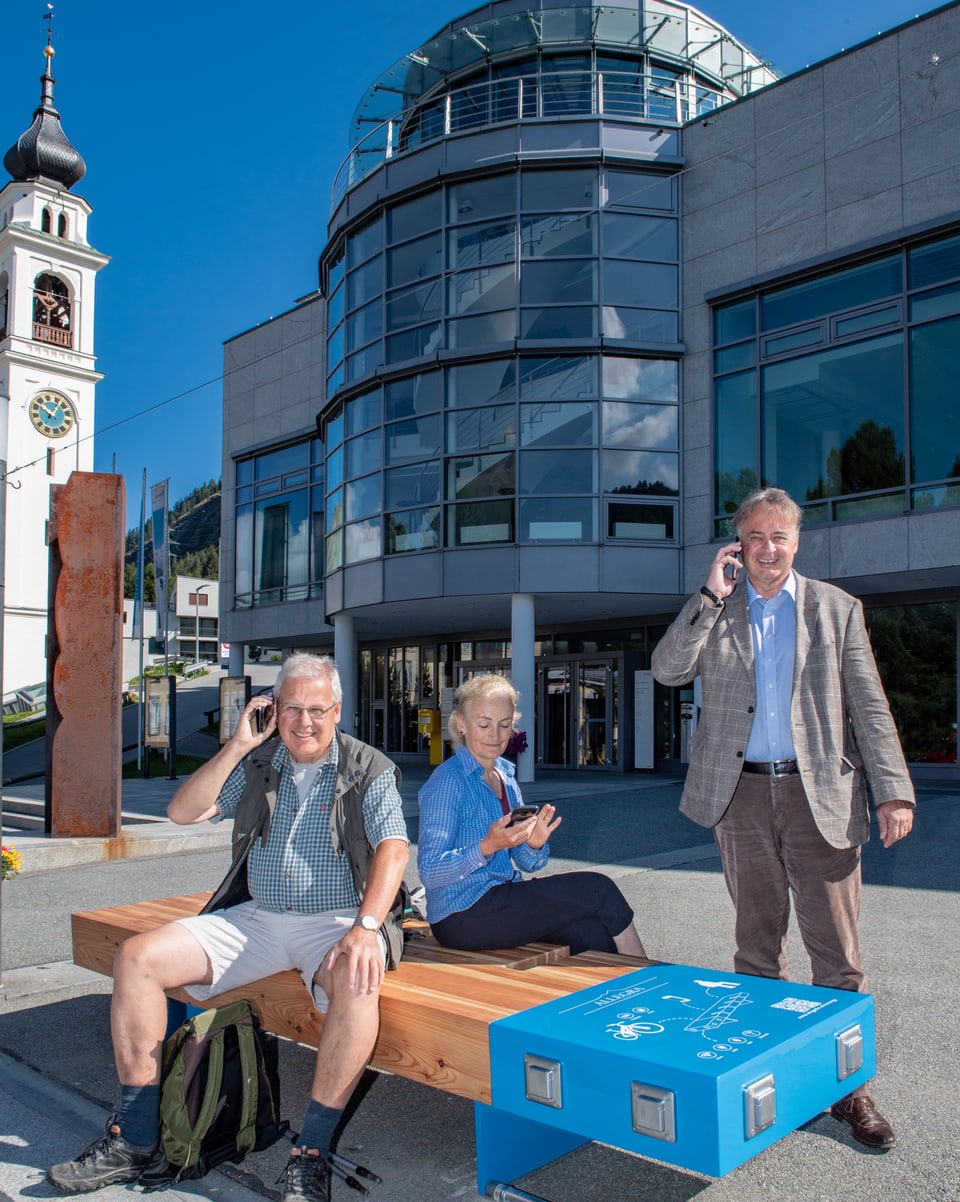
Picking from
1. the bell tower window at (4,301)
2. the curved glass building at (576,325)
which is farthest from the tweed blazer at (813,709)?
the bell tower window at (4,301)

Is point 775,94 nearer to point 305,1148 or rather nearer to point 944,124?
point 944,124

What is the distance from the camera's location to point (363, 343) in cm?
2044

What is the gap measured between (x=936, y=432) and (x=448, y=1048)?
15.0 meters

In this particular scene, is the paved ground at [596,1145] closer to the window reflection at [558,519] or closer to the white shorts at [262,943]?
the white shorts at [262,943]

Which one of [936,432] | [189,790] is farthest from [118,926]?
[936,432]

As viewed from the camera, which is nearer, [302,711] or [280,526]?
[302,711]

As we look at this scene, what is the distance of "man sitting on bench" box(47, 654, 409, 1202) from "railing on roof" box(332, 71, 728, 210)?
17.3 m

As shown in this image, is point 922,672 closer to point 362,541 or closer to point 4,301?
point 362,541

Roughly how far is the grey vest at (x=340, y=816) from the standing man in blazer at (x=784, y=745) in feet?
3.56

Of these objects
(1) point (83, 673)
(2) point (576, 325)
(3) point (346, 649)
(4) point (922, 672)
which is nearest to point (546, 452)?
(2) point (576, 325)

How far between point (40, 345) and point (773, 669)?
67629 mm

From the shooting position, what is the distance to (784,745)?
3.62 m

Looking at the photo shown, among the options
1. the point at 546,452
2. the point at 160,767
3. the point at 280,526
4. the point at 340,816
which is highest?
the point at 546,452

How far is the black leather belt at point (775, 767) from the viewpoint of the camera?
3596 mm
